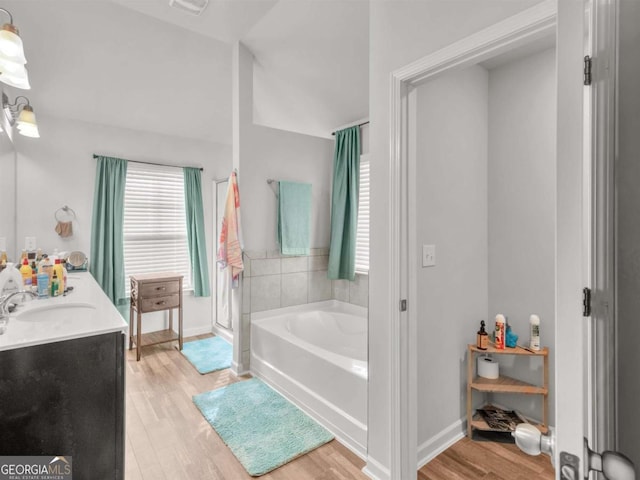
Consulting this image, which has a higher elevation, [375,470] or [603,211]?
[603,211]

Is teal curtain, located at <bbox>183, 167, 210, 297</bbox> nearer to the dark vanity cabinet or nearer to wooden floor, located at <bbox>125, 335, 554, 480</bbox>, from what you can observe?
wooden floor, located at <bbox>125, 335, 554, 480</bbox>

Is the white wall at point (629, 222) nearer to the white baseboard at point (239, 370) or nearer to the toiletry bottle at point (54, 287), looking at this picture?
the toiletry bottle at point (54, 287)

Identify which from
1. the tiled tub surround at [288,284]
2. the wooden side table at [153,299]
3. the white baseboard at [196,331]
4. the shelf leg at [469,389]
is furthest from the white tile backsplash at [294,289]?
the shelf leg at [469,389]

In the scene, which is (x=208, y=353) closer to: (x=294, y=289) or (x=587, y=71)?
(x=294, y=289)

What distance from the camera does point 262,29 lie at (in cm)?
253

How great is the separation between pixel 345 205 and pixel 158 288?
84.8 inches

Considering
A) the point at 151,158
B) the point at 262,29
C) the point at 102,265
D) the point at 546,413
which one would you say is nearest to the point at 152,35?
the point at 262,29

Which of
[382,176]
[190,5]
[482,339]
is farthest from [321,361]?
[190,5]

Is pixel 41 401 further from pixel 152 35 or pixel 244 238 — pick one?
pixel 152 35

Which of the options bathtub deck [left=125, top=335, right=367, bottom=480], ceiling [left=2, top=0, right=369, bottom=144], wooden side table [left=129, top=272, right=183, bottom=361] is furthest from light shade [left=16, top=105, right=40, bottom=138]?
bathtub deck [left=125, top=335, right=367, bottom=480]

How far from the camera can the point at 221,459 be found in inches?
72.8

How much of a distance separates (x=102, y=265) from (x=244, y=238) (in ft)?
5.51

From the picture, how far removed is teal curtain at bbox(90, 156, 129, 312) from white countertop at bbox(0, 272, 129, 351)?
147 centimetres

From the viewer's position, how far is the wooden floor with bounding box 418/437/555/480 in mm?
1736
